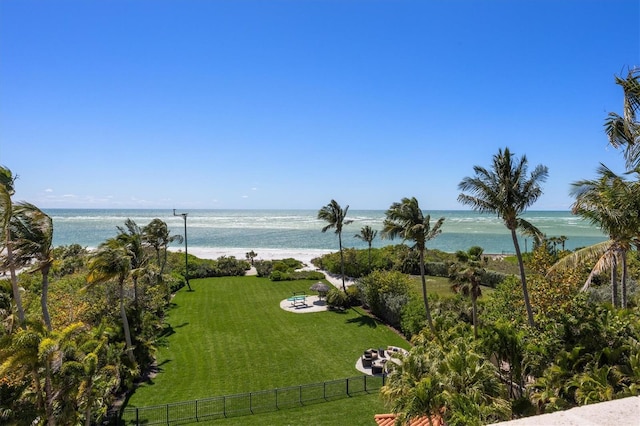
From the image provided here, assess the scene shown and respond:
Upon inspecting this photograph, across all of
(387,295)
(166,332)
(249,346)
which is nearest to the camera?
(249,346)

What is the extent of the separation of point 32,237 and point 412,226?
1658 centimetres

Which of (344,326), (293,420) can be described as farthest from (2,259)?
(344,326)

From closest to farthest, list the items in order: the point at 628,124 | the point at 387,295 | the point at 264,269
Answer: the point at 628,124, the point at 387,295, the point at 264,269

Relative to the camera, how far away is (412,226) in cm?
1972

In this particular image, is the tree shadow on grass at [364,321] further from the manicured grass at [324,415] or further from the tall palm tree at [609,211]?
the tall palm tree at [609,211]

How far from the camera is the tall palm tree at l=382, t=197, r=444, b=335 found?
64.5ft

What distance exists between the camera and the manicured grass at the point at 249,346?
1692cm

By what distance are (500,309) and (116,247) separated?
1920 cm

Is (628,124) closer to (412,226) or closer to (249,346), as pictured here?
(412,226)

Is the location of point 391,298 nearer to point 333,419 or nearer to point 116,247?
point 333,419

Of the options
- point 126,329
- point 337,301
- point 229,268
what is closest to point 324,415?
point 126,329

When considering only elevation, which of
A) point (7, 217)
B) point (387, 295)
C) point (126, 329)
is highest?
point (7, 217)

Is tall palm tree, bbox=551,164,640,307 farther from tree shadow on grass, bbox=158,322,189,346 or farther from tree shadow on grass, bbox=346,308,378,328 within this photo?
tree shadow on grass, bbox=158,322,189,346

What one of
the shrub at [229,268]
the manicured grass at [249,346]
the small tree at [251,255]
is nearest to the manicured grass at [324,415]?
the manicured grass at [249,346]
